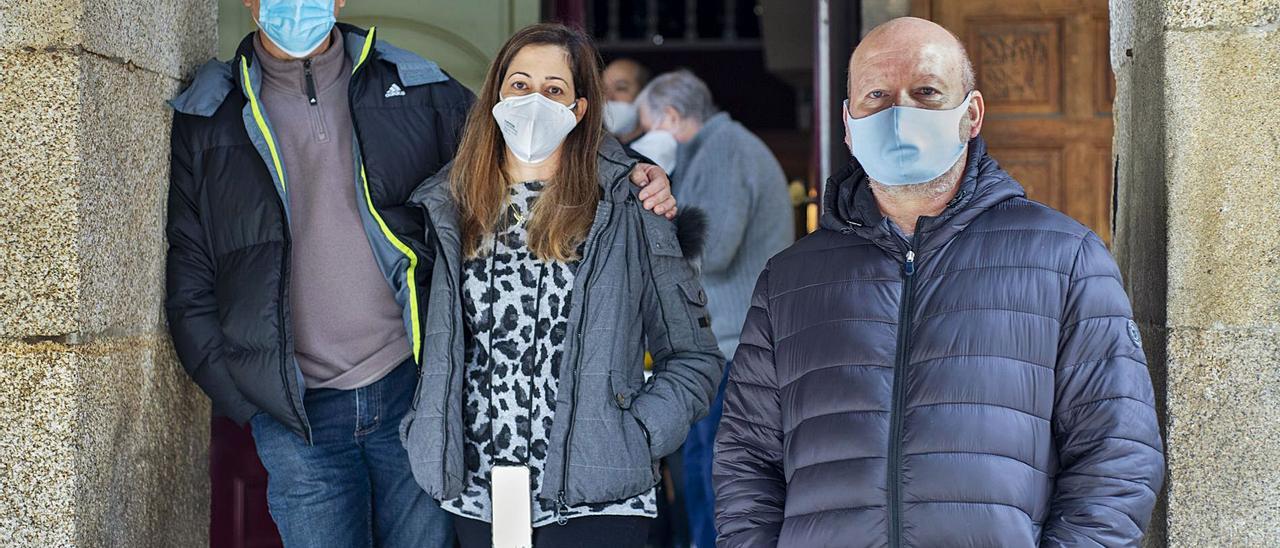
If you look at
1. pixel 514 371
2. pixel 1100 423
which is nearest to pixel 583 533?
pixel 514 371

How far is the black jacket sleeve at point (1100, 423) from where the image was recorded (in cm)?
218

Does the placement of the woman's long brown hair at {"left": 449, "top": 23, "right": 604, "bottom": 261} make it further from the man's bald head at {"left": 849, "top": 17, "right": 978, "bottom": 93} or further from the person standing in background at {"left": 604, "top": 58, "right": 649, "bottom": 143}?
the person standing in background at {"left": 604, "top": 58, "right": 649, "bottom": 143}

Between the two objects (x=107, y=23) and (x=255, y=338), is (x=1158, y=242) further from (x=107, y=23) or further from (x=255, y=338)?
(x=107, y=23)

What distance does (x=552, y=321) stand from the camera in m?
2.89

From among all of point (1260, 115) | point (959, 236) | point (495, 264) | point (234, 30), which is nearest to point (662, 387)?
point (495, 264)

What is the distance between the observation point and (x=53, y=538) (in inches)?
113

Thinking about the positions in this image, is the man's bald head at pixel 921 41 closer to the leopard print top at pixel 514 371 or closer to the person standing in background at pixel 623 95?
the leopard print top at pixel 514 371

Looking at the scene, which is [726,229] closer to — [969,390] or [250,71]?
[250,71]

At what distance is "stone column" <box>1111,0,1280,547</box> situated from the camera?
2664 mm

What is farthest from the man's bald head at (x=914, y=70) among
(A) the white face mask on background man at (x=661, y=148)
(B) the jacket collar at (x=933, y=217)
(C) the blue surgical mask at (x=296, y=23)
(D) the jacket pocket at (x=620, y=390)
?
(A) the white face mask on background man at (x=661, y=148)

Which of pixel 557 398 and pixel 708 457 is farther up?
pixel 557 398

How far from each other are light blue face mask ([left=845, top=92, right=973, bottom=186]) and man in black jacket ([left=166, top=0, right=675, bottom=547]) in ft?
2.19

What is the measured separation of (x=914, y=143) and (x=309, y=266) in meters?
1.40

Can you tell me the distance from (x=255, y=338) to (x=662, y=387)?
2.93 ft
